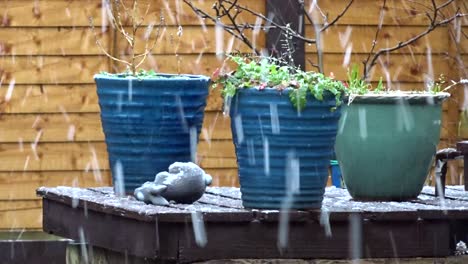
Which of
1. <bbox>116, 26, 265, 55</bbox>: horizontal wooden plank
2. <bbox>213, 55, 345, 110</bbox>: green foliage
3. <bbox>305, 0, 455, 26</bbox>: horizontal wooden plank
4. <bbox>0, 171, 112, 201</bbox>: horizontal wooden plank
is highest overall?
<bbox>305, 0, 455, 26</bbox>: horizontal wooden plank

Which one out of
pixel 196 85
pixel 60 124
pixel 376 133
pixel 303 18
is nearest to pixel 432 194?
pixel 376 133

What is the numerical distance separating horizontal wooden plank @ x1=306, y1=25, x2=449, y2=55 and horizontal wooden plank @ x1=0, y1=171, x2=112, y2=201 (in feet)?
4.90

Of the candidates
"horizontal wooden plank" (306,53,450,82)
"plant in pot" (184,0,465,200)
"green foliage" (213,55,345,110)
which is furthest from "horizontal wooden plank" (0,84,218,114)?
"green foliage" (213,55,345,110)

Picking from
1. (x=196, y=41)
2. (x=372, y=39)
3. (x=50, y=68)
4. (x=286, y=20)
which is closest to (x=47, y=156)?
(x=50, y=68)

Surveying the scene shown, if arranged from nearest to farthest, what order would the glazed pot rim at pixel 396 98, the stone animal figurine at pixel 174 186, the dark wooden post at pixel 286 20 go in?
the stone animal figurine at pixel 174 186 → the glazed pot rim at pixel 396 98 → the dark wooden post at pixel 286 20

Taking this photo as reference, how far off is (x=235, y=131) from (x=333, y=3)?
3.18 m

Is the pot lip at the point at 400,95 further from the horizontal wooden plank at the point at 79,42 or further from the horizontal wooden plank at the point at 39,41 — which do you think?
the horizontal wooden plank at the point at 39,41

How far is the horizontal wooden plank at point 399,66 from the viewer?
7.66m

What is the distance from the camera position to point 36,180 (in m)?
7.52

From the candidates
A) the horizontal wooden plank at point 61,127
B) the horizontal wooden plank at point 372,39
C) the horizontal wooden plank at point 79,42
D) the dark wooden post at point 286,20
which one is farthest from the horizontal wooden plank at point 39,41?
the horizontal wooden plank at point 372,39

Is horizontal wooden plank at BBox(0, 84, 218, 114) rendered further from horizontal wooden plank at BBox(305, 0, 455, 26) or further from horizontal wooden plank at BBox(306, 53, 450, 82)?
horizontal wooden plank at BBox(305, 0, 455, 26)

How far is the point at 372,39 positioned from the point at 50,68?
6.38ft

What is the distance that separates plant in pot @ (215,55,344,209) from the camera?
455cm

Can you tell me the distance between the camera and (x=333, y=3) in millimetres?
7691
